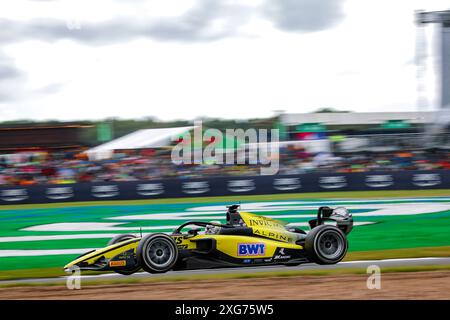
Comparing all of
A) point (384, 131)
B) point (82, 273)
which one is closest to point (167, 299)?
point (82, 273)

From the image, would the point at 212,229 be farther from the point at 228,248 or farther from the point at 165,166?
the point at 165,166

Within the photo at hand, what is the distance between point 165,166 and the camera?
21.4 m

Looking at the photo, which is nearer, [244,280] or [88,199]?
[244,280]

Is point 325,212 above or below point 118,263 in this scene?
above

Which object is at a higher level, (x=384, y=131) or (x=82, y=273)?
(x=384, y=131)

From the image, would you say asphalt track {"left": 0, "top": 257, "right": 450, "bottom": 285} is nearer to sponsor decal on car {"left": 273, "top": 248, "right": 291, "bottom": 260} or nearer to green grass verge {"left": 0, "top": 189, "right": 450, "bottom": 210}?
sponsor decal on car {"left": 273, "top": 248, "right": 291, "bottom": 260}

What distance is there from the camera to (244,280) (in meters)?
7.89

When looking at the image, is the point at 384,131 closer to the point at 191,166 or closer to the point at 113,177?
the point at 191,166

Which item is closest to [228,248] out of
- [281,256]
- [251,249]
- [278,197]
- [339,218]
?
[251,249]

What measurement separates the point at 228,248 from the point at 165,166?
13.4 m

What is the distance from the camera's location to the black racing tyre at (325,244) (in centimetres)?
816

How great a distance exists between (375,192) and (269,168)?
343 cm

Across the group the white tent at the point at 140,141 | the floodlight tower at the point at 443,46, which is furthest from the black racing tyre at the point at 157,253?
the floodlight tower at the point at 443,46

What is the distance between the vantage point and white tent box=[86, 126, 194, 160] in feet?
76.1
